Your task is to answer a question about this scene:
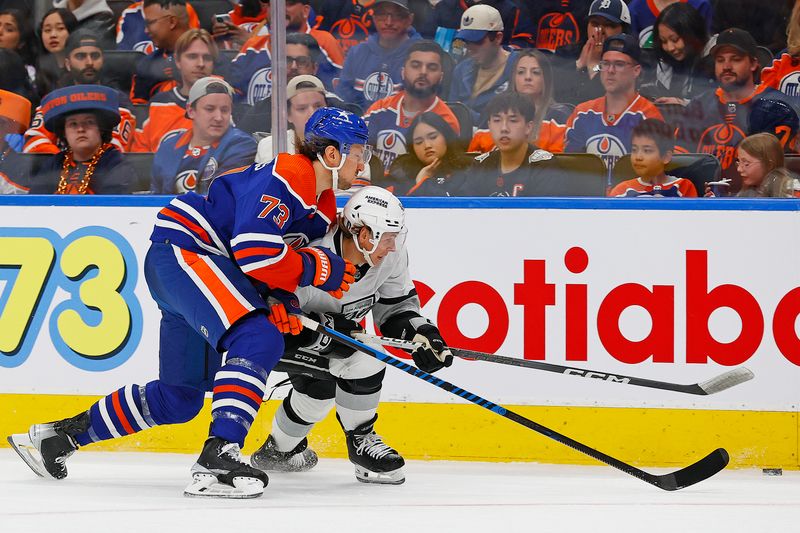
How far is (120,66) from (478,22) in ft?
4.10

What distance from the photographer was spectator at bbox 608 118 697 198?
11.7ft

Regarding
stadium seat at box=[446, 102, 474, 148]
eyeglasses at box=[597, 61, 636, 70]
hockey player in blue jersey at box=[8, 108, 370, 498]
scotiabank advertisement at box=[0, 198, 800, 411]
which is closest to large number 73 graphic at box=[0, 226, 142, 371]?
scotiabank advertisement at box=[0, 198, 800, 411]

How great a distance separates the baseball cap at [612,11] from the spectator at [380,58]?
1.95 ft

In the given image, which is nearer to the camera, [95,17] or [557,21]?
[557,21]

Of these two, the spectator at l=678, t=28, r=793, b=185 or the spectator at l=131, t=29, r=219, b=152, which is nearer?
the spectator at l=678, t=28, r=793, b=185

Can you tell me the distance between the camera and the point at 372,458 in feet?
10.4

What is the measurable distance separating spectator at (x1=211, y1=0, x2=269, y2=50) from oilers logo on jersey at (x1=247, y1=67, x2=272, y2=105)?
127mm

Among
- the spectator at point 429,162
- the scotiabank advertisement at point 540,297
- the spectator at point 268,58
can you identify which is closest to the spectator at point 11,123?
the scotiabank advertisement at point 540,297

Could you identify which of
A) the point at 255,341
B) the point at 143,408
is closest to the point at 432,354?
the point at 255,341

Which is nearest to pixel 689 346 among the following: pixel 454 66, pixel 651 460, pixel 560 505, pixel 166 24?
pixel 651 460

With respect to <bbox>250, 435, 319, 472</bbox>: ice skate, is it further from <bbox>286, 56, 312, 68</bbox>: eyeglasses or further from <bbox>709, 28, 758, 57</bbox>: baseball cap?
<bbox>709, 28, 758, 57</bbox>: baseball cap

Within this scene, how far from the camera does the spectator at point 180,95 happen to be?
389 cm

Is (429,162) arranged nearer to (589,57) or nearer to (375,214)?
(589,57)

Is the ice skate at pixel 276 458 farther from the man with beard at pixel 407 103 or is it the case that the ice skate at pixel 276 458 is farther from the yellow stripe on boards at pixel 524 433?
the man with beard at pixel 407 103
